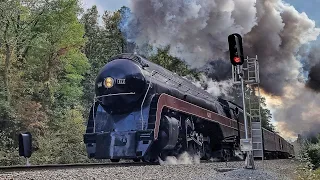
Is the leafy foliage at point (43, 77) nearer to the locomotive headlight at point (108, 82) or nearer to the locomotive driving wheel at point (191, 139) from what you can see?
the locomotive driving wheel at point (191, 139)

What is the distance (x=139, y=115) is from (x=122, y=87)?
121 cm

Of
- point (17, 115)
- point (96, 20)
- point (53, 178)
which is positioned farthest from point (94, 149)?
point (96, 20)

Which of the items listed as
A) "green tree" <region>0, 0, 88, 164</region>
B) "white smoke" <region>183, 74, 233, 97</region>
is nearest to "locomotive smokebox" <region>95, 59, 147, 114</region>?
"white smoke" <region>183, 74, 233, 97</region>

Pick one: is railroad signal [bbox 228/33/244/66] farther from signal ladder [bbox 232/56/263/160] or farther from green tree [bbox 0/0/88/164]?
green tree [bbox 0/0/88/164]

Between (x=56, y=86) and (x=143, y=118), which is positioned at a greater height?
(x=56, y=86)

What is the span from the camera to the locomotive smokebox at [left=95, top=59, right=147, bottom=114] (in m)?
14.6

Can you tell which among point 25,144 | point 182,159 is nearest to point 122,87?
point 182,159

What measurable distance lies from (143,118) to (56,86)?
20315 mm

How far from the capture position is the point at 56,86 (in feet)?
108

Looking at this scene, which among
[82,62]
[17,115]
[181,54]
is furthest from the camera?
[82,62]

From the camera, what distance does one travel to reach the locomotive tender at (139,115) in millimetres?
13781

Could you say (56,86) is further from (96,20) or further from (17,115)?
(96,20)

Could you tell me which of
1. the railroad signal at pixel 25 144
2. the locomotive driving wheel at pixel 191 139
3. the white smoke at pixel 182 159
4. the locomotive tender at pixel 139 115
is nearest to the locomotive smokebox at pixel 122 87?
the locomotive tender at pixel 139 115

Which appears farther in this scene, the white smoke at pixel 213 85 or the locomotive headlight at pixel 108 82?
the white smoke at pixel 213 85
